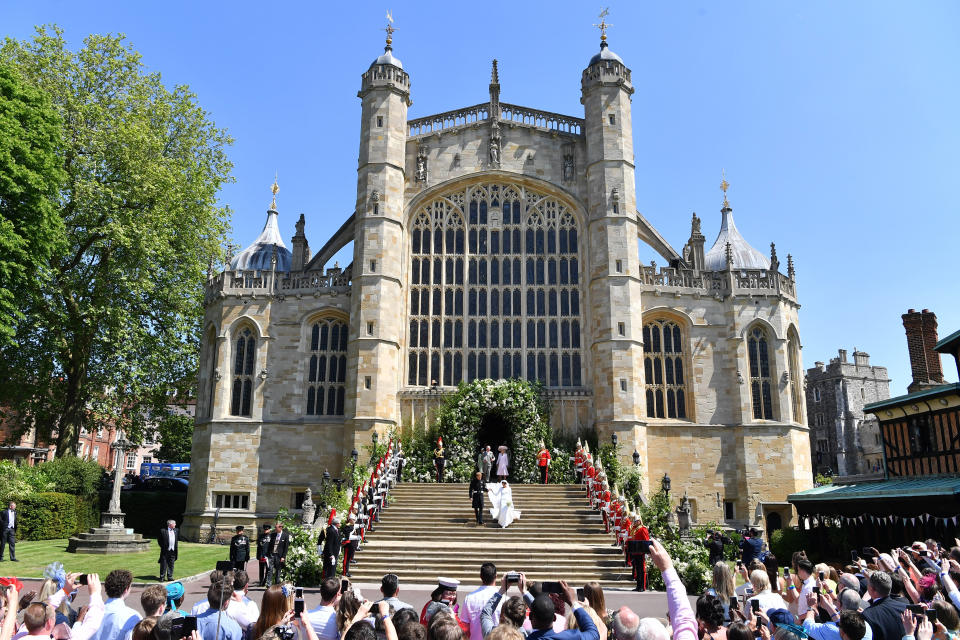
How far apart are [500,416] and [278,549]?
11.4m

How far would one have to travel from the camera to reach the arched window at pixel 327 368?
27.9 m

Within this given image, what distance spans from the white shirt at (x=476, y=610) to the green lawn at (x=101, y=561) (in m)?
12.5

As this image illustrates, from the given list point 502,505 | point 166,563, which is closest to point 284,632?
point 166,563

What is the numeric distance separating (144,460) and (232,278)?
2144 inches

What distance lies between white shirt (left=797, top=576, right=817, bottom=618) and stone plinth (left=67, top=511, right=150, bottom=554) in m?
19.4

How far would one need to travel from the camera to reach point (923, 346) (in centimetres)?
2798

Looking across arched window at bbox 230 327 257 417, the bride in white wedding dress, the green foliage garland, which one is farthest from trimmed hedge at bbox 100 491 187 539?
the bride in white wedding dress

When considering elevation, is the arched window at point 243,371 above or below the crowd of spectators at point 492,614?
above

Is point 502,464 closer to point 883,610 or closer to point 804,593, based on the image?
point 804,593

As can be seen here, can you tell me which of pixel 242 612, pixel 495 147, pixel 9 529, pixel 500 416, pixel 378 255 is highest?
pixel 495 147

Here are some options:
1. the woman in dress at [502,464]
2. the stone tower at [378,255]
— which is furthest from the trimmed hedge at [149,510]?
the woman in dress at [502,464]

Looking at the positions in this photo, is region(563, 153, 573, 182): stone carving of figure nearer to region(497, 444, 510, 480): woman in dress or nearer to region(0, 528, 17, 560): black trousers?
region(497, 444, 510, 480): woman in dress

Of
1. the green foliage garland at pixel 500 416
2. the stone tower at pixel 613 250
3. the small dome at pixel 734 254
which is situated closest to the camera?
the green foliage garland at pixel 500 416

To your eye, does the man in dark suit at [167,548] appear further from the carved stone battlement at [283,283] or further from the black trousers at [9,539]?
A: the carved stone battlement at [283,283]
